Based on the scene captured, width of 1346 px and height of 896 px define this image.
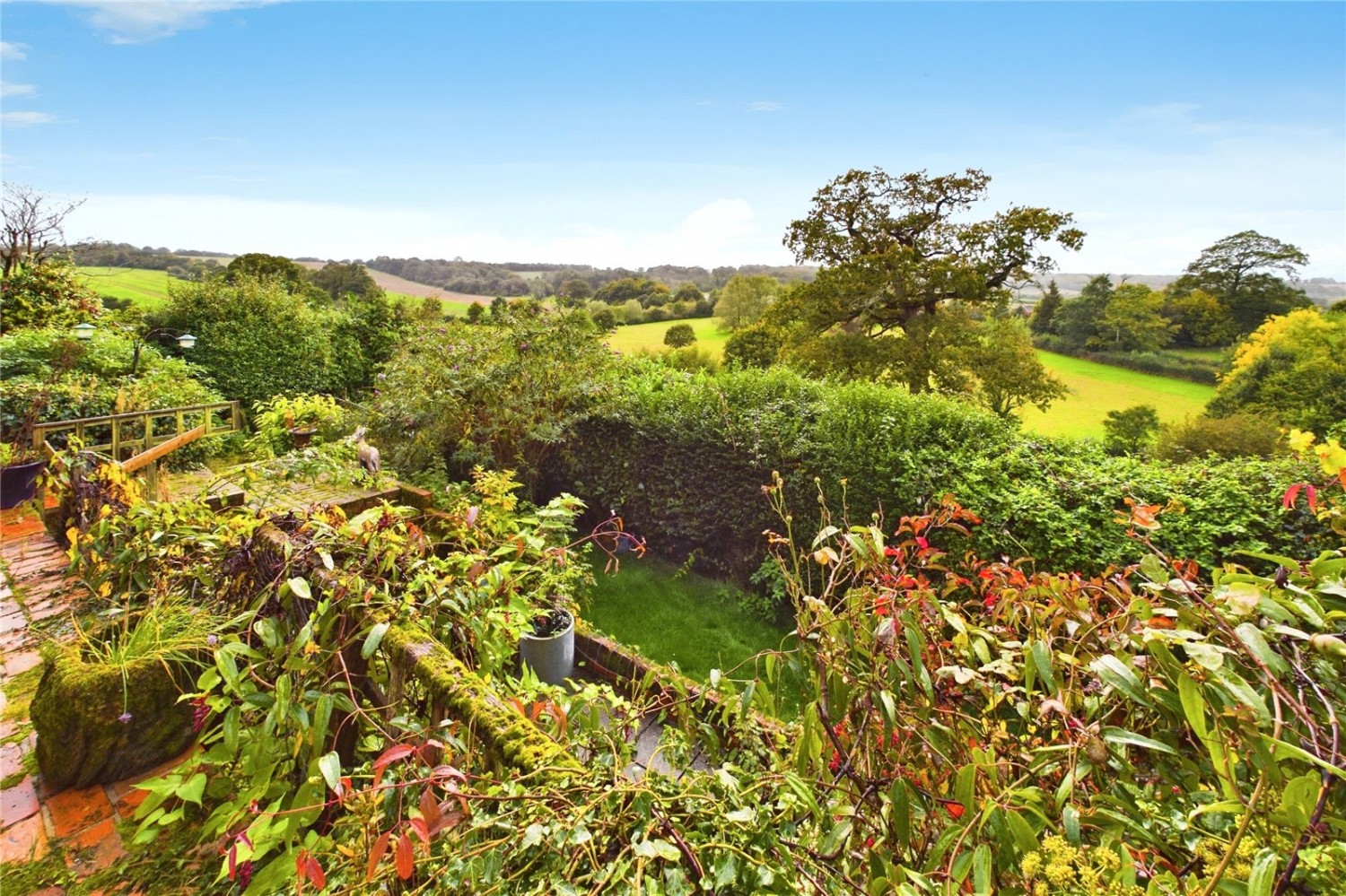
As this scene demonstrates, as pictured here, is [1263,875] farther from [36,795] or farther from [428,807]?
[36,795]

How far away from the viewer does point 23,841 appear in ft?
6.31

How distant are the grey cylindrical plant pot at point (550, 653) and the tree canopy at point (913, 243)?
12364 mm

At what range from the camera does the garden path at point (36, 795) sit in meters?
1.90

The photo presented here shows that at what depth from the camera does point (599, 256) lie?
20.3 meters

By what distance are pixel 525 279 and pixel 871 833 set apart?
2401 centimetres

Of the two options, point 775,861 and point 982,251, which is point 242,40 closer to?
point 775,861

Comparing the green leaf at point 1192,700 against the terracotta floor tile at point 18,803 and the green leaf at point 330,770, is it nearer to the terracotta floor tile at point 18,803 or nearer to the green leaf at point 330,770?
the green leaf at point 330,770

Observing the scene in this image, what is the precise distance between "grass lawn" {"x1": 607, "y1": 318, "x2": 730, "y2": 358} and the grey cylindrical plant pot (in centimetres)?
1682

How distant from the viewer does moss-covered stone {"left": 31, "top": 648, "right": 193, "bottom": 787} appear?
2.04m

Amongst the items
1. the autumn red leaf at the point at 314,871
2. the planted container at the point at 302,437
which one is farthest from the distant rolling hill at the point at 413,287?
the autumn red leaf at the point at 314,871

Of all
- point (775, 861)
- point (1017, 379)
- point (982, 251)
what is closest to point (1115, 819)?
point (775, 861)

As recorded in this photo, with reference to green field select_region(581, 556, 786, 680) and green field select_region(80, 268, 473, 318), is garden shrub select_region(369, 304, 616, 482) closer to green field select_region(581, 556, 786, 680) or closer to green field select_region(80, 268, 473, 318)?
green field select_region(581, 556, 786, 680)

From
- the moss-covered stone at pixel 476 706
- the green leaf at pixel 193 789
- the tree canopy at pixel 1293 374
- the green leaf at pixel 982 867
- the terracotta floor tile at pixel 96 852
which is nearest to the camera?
the green leaf at pixel 982 867

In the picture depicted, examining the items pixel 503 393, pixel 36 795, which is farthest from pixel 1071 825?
pixel 503 393
